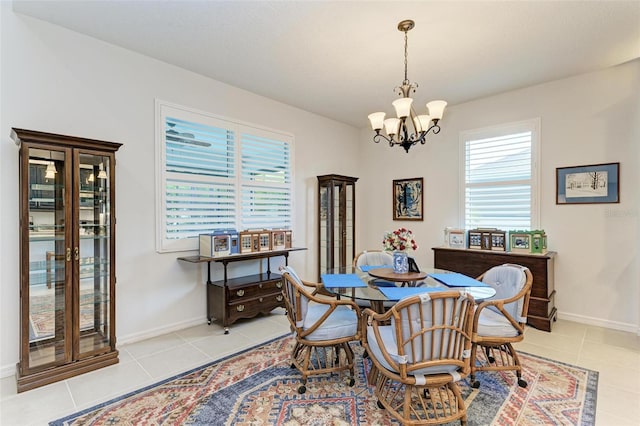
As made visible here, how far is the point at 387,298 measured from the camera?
227cm

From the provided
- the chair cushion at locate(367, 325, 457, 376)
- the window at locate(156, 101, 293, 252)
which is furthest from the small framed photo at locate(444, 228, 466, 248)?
the chair cushion at locate(367, 325, 457, 376)

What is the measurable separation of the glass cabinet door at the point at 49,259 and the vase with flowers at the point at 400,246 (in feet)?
9.07

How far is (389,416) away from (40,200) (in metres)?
3.14

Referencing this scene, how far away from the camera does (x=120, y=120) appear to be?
320 cm

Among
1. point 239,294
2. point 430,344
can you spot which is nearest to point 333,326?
point 430,344

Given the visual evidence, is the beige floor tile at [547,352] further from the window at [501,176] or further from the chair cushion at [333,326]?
the chair cushion at [333,326]

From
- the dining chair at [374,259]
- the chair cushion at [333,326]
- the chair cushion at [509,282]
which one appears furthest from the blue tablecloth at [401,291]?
the dining chair at [374,259]

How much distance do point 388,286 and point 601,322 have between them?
9.96 ft

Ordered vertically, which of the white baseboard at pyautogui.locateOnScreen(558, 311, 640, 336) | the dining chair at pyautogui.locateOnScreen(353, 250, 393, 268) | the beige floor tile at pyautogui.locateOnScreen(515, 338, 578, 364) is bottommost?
the beige floor tile at pyautogui.locateOnScreen(515, 338, 578, 364)

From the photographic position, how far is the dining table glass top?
2.35 meters

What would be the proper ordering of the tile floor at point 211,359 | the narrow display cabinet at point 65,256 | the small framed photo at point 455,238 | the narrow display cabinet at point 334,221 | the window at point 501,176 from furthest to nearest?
the narrow display cabinet at point 334,221
the small framed photo at point 455,238
the window at point 501,176
the narrow display cabinet at point 65,256
the tile floor at point 211,359

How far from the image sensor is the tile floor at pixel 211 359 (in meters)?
2.17

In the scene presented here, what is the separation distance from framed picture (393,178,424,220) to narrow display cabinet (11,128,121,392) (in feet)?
13.9

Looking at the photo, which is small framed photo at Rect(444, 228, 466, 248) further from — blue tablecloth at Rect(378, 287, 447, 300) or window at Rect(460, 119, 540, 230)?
blue tablecloth at Rect(378, 287, 447, 300)
